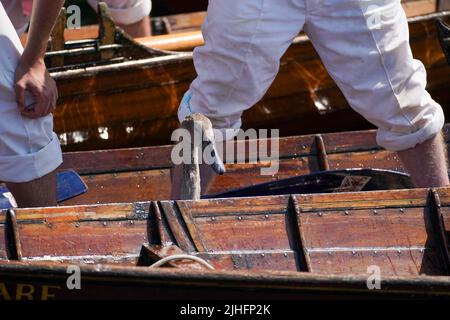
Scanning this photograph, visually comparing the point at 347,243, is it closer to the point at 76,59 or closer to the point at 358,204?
the point at 358,204

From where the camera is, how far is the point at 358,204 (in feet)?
12.6

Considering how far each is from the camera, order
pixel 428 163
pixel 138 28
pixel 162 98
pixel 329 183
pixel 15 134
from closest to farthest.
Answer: pixel 15 134
pixel 428 163
pixel 329 183
pixel 162 98
pixel 138 28

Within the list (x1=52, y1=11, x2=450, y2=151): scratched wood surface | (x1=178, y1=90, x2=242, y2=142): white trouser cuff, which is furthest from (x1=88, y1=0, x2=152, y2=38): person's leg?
(x1=178, y1=90, x2=242, y2=142): white trouser cuff

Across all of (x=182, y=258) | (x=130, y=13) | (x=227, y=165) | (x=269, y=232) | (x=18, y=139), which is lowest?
(x=130, y=13)

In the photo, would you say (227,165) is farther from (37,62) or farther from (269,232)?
(37,62)

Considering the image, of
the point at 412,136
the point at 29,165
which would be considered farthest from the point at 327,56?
the point at 29,165

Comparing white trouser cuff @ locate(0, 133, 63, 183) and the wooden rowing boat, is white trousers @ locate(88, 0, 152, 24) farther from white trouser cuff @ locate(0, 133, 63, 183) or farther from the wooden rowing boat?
the wooden rowing boat

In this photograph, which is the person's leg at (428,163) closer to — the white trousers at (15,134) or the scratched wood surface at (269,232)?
the scratched wood surface at (269,232)

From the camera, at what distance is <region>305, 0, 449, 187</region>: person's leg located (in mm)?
3846

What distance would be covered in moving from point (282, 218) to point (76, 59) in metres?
2.35

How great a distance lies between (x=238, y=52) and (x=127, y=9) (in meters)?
2.90

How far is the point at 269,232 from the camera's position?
12.5 ft

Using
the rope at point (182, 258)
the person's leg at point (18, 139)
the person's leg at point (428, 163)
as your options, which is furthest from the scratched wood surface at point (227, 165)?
the rope at point (182, 258)

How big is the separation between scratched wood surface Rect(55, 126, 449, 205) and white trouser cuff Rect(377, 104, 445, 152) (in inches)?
30.4
